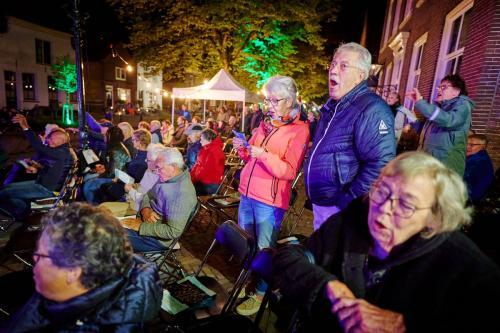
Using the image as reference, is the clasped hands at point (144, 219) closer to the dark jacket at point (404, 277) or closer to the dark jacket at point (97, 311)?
the dark jacket at point (97, 311)

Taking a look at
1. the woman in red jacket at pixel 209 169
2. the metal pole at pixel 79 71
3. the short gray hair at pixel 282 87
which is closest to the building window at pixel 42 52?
the metal pole at pixel 79 71

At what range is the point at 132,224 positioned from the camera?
3.18 metres

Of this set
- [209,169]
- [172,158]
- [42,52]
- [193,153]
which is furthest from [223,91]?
[42,52]

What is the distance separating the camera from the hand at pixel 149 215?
3.13m

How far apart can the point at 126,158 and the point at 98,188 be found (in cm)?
68

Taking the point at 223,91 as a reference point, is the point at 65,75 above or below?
above

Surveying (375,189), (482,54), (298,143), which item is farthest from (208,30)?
(375,189)

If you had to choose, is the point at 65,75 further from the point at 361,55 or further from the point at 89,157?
the point at 361,55

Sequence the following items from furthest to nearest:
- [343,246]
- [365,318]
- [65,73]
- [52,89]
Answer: [52,89] < [65,73] < [343,246] < [365,318]

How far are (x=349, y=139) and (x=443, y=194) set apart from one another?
37.1 inches

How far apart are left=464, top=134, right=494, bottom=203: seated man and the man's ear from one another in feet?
13.0

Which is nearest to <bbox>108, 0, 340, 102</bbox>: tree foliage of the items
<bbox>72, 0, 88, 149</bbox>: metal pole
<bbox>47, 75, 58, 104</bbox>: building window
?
<bbox>72, 0, 88, 149</bbox>: metal pole

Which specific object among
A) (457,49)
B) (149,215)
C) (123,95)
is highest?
(457,49)

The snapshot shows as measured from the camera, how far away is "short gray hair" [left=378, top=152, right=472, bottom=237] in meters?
1.29
